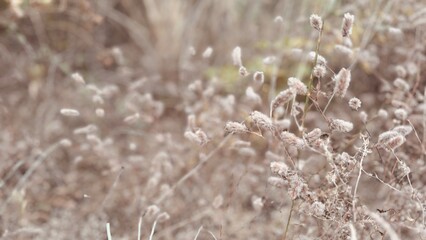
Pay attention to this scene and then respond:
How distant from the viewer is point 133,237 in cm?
221

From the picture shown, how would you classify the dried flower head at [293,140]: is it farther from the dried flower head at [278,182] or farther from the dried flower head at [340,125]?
the dried flower head at [278,182]

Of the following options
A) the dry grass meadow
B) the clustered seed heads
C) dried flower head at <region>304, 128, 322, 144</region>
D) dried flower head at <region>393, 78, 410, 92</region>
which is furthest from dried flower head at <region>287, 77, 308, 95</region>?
dried flower head at <region>393, 78, 410, 92</region>

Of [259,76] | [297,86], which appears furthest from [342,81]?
[259,76]

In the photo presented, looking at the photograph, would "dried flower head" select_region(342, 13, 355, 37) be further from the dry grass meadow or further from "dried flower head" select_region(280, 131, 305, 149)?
"dried flower head" select_region(280, 131, 305, 149)

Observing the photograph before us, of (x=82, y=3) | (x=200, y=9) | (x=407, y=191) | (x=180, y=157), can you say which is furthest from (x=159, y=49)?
(x=407, y=191)

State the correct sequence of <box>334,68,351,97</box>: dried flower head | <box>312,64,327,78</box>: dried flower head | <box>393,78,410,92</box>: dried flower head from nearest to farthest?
1. <box>334,68,351,97</box>: dried flower head
2. <box>312,64,327,78</box>: dried flower head
3. <box>393,78,410,92</box>: dried flower head

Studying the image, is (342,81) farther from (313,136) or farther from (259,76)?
(259,76)

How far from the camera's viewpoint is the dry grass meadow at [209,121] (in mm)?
1855

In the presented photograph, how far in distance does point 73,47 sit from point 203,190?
1.05m

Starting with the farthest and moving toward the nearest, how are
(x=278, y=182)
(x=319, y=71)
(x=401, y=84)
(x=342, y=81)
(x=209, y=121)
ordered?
1. (x=209, y=121)
2. (x=401, y=84)
3. (x=278, y=182)
4. (x=319, y=71)
5. (x=342, y=81)

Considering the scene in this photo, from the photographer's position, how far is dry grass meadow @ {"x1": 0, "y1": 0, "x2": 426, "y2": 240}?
1.86 meters

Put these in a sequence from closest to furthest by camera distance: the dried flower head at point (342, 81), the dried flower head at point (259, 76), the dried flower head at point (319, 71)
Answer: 1. the dried flower head at point (342, 81)
2. the dried flower head at point (319, 71)
3. the dried flower head at point (259, 76)

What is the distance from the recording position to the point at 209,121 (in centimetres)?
237

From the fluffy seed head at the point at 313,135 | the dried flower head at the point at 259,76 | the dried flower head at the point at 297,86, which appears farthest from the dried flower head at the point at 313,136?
the dried flower head at the point at 259,76
